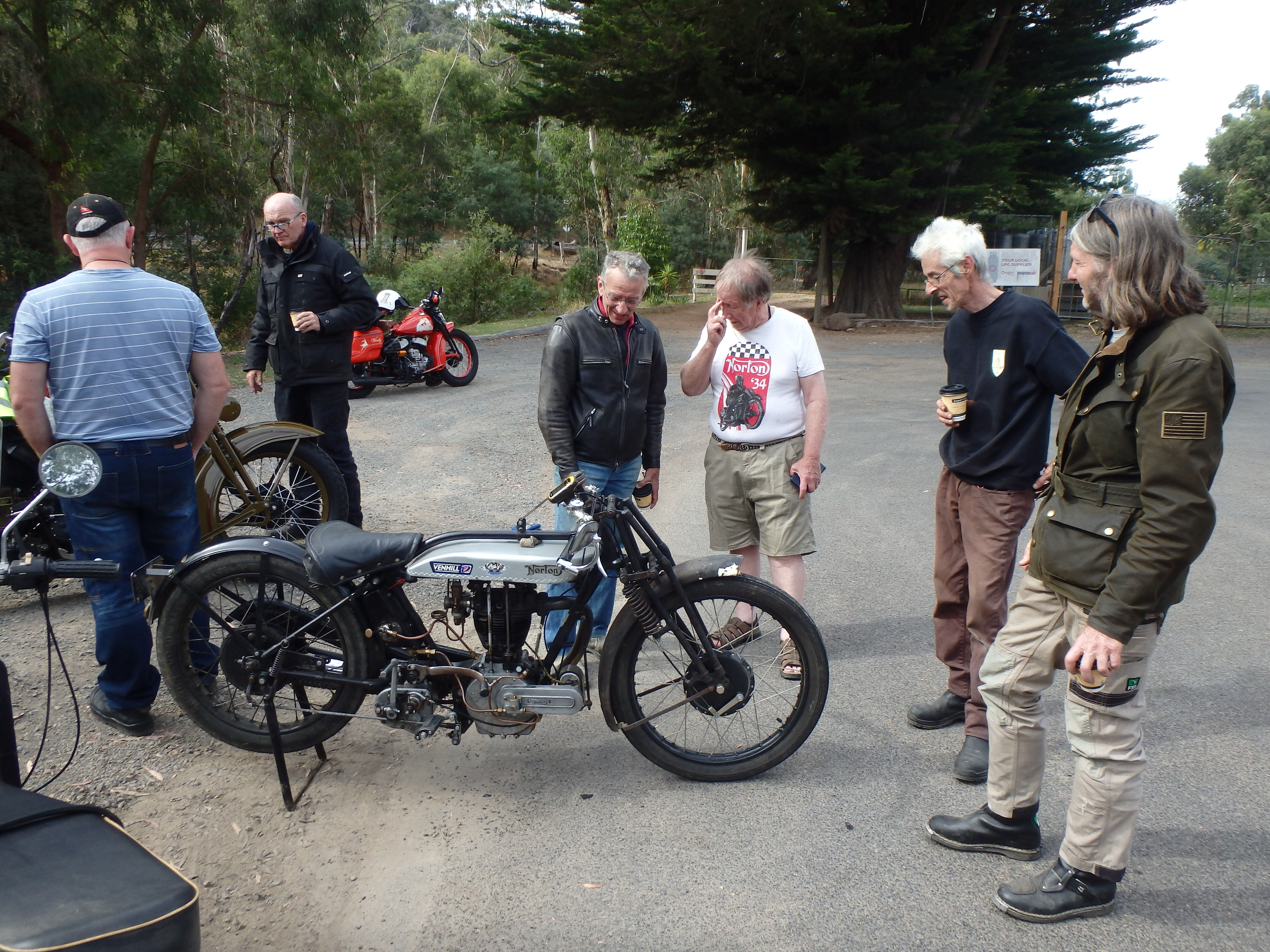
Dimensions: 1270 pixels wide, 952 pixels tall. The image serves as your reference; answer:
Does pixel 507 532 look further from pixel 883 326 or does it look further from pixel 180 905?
pixel 883 326

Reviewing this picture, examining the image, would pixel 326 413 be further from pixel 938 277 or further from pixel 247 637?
pixel 938 277

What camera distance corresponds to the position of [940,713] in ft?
13.3

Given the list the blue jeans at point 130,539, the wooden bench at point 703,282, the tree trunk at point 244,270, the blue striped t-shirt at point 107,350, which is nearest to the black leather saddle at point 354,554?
the blue jeans at point 130,539

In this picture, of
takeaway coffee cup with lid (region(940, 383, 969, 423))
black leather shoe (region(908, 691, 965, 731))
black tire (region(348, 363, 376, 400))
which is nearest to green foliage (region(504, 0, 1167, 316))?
black tire (region(348, 363, 376, 400))

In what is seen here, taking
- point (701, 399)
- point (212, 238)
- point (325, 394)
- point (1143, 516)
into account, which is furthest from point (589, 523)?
point (212, 238)

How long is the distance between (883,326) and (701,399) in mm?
10637

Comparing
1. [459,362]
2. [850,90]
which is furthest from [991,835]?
[850,90]

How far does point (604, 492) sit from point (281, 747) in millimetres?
1765

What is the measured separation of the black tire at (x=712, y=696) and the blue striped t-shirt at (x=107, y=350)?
2.00 metres

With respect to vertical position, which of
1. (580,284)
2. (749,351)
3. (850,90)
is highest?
(850,90)

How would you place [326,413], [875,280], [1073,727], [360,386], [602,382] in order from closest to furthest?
[1073,727] < [602,382] < [326,413] < [360,386] < [875,280]

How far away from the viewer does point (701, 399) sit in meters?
12.5

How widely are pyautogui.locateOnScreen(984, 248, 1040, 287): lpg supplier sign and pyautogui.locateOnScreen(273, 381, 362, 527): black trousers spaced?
1612 centimetres

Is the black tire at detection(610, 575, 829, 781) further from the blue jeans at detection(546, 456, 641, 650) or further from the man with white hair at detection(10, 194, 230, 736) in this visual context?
the man with white hair at detection(10, 194, 230, 736)
